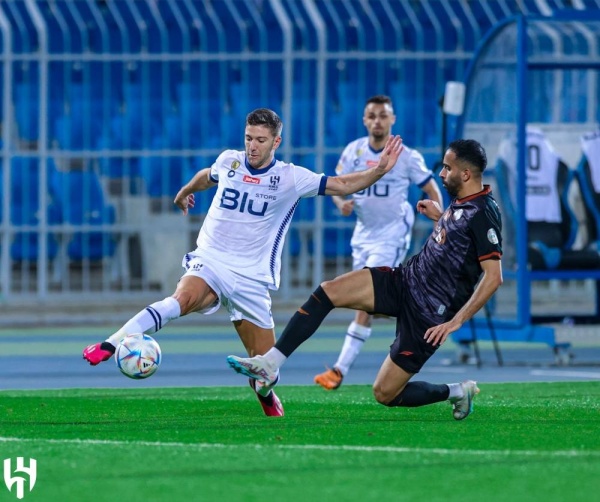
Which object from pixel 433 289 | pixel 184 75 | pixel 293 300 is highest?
pixel 184 75

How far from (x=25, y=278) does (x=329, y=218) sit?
13.4 ft

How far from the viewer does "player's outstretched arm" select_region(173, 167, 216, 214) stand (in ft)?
33.0

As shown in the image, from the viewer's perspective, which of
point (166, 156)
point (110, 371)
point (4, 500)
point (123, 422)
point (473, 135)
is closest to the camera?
point (4, 500)

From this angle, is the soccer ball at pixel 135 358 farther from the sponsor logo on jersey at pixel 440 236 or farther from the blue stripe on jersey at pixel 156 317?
the sponsor logo on jersey at pixel 440 236

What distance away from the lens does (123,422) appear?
905 cm

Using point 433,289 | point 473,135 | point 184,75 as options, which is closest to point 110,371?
point 473,135

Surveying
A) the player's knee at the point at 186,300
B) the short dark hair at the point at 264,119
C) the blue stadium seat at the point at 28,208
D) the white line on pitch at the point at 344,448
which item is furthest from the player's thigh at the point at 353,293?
the blue stadium seat at the point at 28,208

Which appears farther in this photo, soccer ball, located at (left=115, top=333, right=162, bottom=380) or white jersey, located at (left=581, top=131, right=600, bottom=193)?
white jersey, located at (left=581, top=131, right=600, bottom=193)

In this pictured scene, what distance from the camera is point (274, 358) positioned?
8859mm

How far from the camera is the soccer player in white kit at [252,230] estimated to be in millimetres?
9469

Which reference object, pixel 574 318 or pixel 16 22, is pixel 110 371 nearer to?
pixel 574 318

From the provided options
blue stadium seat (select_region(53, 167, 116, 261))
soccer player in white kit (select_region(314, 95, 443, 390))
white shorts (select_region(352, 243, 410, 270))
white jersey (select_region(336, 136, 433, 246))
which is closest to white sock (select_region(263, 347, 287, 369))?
soccer player in white kit (select_region(314, 95, 443, 390))

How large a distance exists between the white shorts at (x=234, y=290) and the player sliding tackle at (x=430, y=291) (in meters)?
0.51

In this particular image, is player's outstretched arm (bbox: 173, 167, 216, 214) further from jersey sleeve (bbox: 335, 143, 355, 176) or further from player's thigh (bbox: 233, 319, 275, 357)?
jersey sleeve (bbox: 335, 143, 355, 176)
